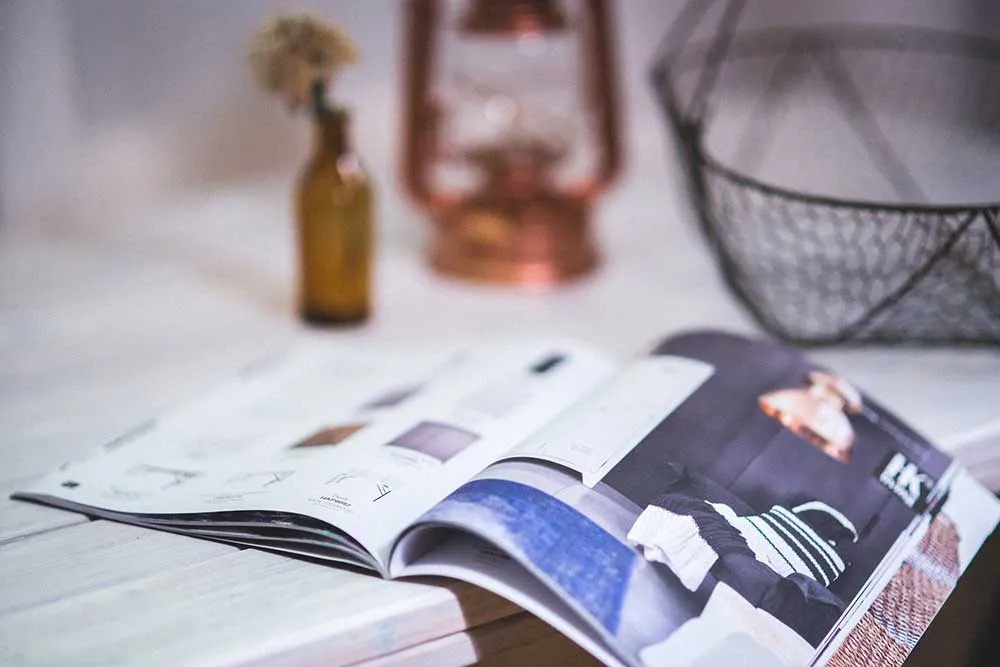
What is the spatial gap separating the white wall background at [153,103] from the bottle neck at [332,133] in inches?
11.0

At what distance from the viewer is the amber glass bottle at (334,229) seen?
79 cm

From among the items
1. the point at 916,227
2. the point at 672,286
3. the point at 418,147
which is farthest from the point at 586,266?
the point at 916,227

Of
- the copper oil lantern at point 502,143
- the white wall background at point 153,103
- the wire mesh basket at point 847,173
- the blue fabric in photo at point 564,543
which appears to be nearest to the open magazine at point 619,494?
the blue fabric in photo at point 564,543

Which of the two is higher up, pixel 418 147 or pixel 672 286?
pixel 418 147

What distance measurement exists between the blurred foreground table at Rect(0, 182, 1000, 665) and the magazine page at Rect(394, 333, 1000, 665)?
0.17ft

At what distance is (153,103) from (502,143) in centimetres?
35

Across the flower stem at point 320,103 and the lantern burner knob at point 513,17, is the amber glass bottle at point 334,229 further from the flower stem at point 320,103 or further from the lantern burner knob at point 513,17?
the lantern burner knob at point 513,17

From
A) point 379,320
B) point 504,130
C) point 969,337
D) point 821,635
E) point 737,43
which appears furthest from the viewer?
point 737,43

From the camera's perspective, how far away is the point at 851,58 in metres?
1.10

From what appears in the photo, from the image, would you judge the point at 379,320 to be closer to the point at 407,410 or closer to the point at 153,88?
the point at 407,410

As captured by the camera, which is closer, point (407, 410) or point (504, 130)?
point (407, 410)

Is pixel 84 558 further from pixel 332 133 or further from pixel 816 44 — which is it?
pixel 816 44

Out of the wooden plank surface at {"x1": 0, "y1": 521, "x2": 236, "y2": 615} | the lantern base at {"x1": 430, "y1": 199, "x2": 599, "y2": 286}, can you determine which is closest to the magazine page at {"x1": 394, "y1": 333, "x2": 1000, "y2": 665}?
the wooden plank surface at {"x1": 0, "y1": 521, "x2": 236, "y2": 615}

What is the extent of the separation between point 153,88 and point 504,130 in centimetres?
35
